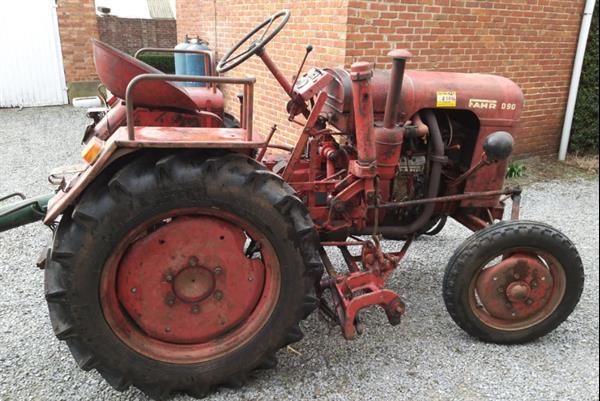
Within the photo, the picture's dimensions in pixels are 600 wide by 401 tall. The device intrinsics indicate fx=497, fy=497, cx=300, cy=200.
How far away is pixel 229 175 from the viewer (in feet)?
6.98

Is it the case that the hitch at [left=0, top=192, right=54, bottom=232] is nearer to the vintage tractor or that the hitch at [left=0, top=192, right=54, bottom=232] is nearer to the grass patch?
the vintage tractor

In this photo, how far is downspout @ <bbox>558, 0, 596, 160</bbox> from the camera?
632 centimetres

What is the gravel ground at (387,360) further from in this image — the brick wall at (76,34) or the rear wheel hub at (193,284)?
the brick wall at (76,34)

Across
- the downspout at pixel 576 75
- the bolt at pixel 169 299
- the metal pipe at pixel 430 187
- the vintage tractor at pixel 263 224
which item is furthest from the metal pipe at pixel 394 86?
the downspout at pixel 576 75

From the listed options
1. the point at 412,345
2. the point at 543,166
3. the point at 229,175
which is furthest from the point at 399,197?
the point at 543,166

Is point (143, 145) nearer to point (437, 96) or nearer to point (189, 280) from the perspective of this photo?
point (189, 280)

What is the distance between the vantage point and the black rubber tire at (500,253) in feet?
8.59

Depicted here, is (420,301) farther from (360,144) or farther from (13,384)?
(13,384)

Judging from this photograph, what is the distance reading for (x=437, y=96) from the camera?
2.75 m

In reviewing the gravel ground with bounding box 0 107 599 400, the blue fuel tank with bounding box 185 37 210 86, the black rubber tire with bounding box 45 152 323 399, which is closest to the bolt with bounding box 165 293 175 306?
the black rubber tire with bounding box 45 152 323 399

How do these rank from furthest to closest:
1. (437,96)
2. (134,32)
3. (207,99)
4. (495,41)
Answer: (134,32), (495,41), (207,99), (437,96)

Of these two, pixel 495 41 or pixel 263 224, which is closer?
pixel 263 224

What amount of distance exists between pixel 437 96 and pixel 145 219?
169 centimetres

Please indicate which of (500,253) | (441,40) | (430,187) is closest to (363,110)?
(430,187)
